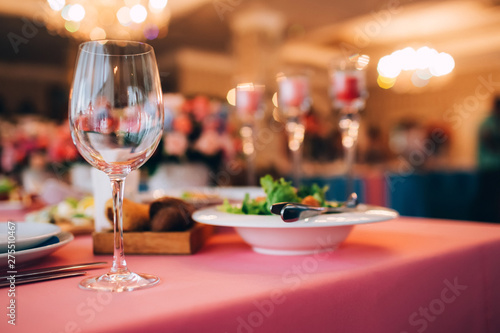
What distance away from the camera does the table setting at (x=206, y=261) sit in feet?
1.50

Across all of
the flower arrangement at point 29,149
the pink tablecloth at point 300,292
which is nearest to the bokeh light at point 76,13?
the flower arrangement at point 29,149

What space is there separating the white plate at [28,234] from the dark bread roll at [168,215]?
0.47 ft

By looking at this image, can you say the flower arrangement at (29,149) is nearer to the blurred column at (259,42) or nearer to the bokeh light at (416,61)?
the blurred column at (259,42)

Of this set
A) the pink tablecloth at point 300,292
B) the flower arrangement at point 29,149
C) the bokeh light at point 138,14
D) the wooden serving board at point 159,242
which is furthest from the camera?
the bokeh light at point 138,14

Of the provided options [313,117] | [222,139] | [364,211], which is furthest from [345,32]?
[364,211]

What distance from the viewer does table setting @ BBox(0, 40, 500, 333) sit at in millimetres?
458

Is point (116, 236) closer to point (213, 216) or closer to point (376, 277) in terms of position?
point (213, 216)

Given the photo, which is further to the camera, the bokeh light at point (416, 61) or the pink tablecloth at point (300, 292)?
the bokeh light at point (416, 61)

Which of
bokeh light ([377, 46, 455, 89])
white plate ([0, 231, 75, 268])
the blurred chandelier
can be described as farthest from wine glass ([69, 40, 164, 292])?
bokeh light ([377, 46, 455, 89])

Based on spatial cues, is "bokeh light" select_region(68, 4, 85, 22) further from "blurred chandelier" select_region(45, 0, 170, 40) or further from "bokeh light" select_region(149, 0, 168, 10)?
"bokeh light" select_region(149, 0, 168, 10)

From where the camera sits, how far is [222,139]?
1.57 m

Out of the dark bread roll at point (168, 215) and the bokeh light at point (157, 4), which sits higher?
the bokeh light at point (157, 4)

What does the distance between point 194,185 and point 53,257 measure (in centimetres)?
88

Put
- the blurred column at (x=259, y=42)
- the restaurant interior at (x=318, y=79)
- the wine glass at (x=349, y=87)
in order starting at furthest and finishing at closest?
1. the blurred column at (x=259, y=42)
2. the restaurant interior at (x=318, y=79)
3. the wine glass at (x=349, y=87)
